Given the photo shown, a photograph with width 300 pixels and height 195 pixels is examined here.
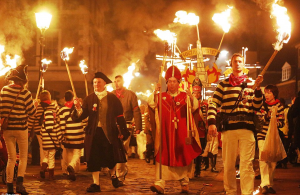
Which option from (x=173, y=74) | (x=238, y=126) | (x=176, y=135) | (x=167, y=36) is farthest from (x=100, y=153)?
(x=167, y=36)

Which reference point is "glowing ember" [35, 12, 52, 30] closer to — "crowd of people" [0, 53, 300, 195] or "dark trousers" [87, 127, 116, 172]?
"crowd of people" [0, 53, 300, 195]

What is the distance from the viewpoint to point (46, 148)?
10641 mm

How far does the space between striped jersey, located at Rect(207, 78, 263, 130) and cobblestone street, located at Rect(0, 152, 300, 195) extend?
195cm

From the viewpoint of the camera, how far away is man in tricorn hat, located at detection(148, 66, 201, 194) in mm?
8250

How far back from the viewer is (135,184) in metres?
9.42

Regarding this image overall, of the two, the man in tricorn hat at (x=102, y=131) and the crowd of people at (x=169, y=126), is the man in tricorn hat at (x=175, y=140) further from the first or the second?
the man in tricorn hat at (x=102, y=131)

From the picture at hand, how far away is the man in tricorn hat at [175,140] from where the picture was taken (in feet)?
27.1

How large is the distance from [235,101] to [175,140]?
74.8 inches

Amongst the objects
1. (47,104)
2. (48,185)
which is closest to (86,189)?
(48,185)

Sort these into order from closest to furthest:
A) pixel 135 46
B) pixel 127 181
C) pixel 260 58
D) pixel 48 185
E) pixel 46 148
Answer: pixel 48 185 → pixel 127 181 → pixel 46 148 → pixel 135 46 → pixel 260 58

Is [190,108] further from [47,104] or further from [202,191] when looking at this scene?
[47,104]

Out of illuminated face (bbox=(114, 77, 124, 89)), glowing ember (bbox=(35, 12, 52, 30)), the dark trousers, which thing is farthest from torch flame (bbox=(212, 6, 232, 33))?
the dark trousers

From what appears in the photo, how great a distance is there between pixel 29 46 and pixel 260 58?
36890mm

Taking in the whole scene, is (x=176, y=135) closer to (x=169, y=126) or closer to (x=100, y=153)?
(x=169, y=126)
